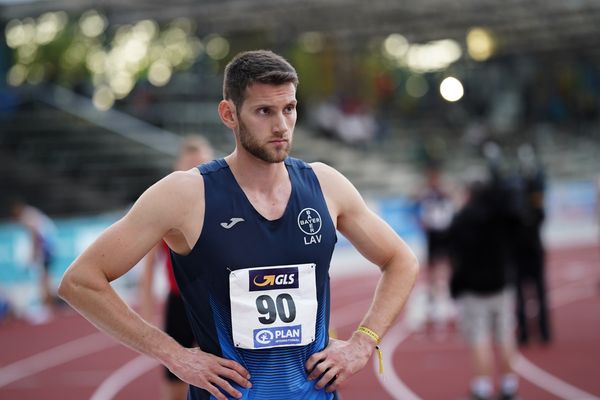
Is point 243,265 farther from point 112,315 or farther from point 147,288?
point 147,288

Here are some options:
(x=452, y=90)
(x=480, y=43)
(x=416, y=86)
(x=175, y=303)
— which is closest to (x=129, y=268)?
(x=175, y=303)

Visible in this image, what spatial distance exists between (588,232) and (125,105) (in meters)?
13.5

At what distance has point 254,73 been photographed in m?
3.30

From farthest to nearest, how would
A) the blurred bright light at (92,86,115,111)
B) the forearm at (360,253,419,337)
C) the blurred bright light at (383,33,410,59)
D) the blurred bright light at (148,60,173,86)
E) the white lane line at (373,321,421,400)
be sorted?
the blurred bright light at (148,60,173,86)
the blurred bright light at (383,33,410,59)
the blurred bright light at (92,86,115,111)
the white lane line at (373,321,421,400)
the forearm at (360,253,419,337)

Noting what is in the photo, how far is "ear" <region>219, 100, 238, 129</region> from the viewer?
3.40m

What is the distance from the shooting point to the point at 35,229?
15.6 meters

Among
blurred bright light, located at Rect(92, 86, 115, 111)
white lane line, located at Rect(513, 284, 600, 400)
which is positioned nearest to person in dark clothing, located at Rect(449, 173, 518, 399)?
white lane line, located at Rect(513, 284, 600, 400)

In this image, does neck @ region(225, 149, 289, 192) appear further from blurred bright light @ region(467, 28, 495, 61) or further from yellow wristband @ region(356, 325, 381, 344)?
blurred bright light @ region(467, 28, 495, 61)

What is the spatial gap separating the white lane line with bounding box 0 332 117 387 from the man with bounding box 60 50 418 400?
7.81 metres

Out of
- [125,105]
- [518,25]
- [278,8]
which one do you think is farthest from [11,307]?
[518,25]

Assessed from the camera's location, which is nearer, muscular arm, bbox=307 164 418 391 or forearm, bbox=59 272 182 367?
forearm, bbox=59 272 182 367

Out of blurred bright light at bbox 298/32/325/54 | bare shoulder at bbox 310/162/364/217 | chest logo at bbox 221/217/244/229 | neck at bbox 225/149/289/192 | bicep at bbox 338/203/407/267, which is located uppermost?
blurred bright light at bbox 298/32/325/54

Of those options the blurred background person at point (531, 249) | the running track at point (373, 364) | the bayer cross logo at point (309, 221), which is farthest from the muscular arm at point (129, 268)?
the blurred background person at point (531, 249)

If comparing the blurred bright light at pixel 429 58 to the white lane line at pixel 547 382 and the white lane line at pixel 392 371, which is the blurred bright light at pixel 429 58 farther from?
the white lane line at pixel 547 382
